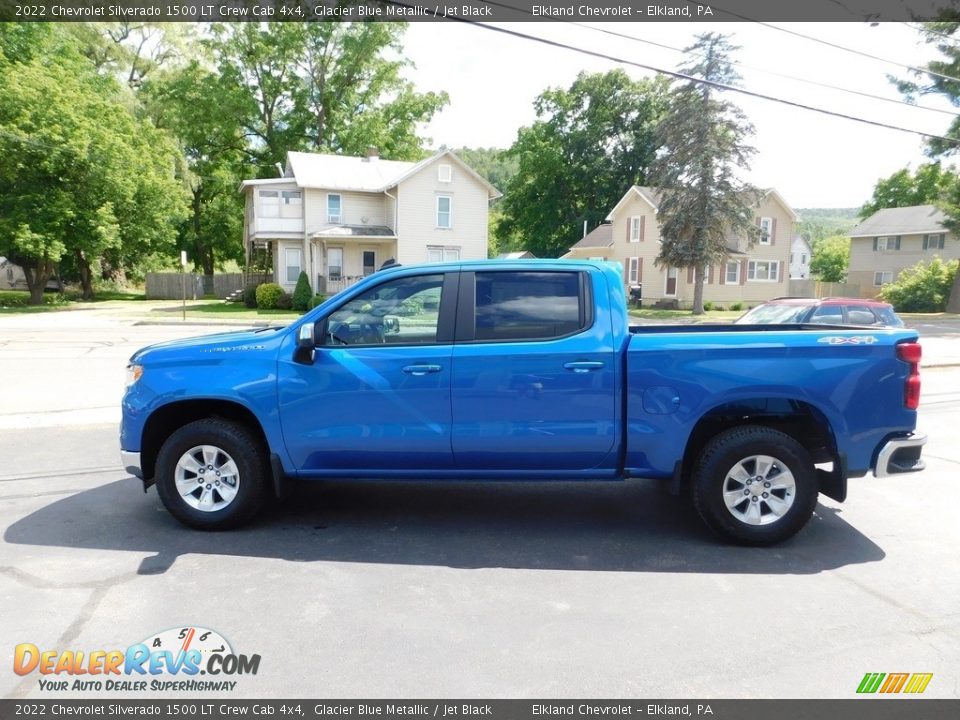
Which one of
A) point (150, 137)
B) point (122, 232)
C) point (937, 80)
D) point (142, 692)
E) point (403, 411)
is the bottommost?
point (142, 692)

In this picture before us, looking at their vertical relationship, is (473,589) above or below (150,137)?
below

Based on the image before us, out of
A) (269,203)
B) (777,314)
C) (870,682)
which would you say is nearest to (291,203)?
(269,203)

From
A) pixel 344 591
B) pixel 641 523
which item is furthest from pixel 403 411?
pixel 641 523

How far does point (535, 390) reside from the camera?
15.6ft

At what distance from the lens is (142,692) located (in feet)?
10.4

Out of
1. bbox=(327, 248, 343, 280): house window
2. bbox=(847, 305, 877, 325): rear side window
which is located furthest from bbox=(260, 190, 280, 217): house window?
bbox=(847, 305, 877, 325): rear side window

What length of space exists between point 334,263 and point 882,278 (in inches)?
1750

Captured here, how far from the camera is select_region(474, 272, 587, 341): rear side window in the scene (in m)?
4.91

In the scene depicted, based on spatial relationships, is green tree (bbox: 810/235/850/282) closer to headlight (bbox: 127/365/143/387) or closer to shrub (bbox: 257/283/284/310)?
shrub (bbox: 257/283/284/310)

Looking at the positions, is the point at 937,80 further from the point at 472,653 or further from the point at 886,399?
the point at 472,653

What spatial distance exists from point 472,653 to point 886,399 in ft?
10.9

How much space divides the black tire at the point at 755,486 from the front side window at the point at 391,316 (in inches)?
85.5

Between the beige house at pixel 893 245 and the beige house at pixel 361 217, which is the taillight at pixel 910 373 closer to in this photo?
the beige house at pixel 361 217

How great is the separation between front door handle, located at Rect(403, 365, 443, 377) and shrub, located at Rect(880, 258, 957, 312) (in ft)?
146
